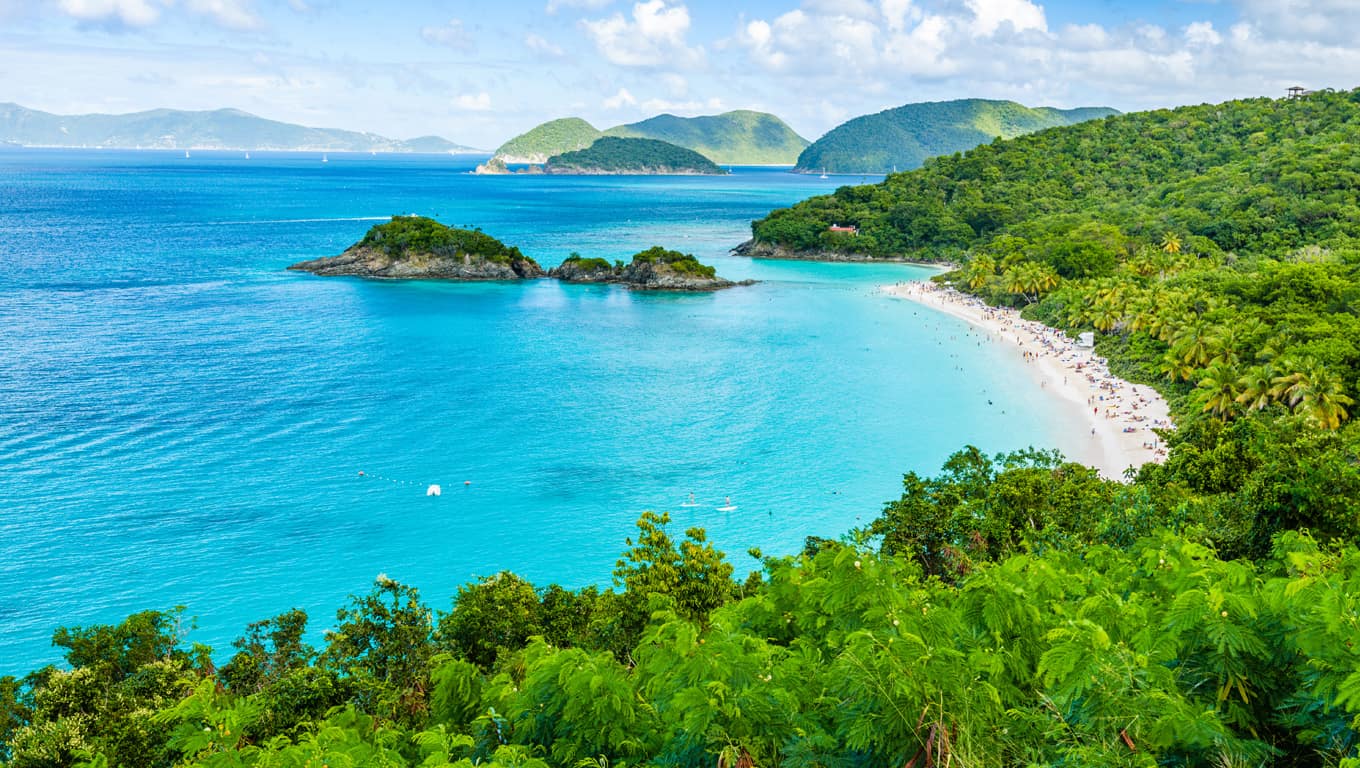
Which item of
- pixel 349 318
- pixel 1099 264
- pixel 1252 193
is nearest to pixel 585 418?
pixel 349 318

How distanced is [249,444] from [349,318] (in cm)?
3495

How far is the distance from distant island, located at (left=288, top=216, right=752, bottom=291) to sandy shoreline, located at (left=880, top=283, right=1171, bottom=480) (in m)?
34.3

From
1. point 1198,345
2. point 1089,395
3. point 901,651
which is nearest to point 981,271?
point 1089,395

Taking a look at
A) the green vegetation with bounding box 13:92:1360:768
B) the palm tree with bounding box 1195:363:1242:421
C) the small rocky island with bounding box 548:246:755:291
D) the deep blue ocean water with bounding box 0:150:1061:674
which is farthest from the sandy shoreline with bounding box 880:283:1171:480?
the small rocky island with bounding box 548:246:755:291

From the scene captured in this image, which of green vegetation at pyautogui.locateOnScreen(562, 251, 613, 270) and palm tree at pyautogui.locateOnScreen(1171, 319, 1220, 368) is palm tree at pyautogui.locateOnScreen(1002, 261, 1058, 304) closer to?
palm tree at pyautogui.locateOnScreen(1171, 319, 1220, 368)

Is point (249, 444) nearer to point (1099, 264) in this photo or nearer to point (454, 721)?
point (454, 721)

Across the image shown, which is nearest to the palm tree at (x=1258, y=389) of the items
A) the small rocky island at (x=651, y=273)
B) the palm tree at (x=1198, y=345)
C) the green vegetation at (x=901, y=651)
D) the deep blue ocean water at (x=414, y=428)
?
the green vegetation at (x=901, y=651)

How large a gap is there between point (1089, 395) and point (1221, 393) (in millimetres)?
10243

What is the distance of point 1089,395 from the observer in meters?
54.7

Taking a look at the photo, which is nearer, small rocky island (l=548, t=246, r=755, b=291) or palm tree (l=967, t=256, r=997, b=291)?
palm tree (l=967, t=256, r=997, b=291)

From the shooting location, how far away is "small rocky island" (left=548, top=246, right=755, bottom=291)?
98938 millimetres

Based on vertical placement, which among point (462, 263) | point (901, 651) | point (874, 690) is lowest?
point (462, 263)

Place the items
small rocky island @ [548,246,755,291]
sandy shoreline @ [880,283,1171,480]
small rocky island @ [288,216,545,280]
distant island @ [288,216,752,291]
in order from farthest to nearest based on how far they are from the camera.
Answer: small rocky island @ [288,216,545,280] < distant island @ [288,216,752,291] < small rocky island @ [548,246,755,291] < sandy shoreline @ [880,283,1171,480]

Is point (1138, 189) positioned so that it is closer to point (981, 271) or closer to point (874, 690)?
point (981, 271)
